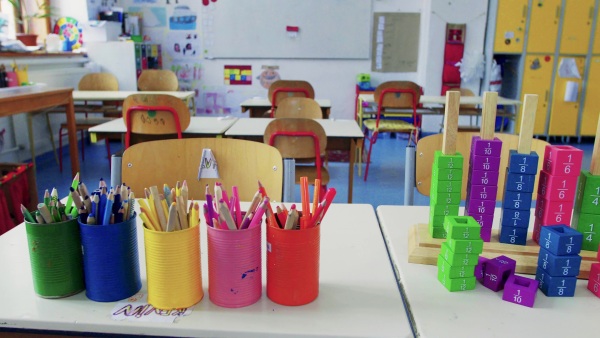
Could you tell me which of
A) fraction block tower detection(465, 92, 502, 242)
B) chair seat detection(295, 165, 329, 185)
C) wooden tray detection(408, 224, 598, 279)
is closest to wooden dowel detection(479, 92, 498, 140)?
fraction block tower detection(465, 92, 502, 242)

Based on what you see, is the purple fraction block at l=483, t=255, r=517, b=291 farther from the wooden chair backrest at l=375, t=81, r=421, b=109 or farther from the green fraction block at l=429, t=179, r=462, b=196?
the wooden chair backrest at l=375, t=81, r=421, b=109

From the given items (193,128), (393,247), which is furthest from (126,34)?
(393,247)

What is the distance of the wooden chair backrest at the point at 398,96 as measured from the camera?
13.9 ft

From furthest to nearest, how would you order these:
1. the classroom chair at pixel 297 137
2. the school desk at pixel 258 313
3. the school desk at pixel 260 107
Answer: the school desk at pixel 260 107 < the classroom chair at pixel 297 137 < the school desk at pixel 258 313

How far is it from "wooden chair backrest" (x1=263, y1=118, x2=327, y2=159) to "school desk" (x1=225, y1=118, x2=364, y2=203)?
146 millimetres

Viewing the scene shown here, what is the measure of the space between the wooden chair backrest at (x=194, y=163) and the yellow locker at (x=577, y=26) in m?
5.50

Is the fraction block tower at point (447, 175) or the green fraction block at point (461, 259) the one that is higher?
the fraction block tower at point (447, 175)

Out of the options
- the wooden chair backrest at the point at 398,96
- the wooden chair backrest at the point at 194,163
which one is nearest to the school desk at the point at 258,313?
the wooden chair backrest at the point at 194,163

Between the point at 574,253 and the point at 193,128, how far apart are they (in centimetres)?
250

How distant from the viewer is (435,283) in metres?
0.79

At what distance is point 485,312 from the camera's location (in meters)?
0.70

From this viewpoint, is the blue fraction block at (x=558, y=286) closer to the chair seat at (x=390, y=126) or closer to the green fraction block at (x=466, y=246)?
the green fraction block at (x=466, y=246)

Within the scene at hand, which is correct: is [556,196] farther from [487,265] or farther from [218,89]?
[218,89]

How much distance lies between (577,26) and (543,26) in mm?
391
